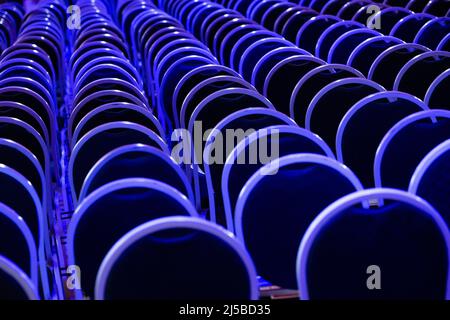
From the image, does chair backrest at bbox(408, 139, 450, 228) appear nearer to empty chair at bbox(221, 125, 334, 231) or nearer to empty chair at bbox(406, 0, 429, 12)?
empty chair at bbox(221, 125, 334, 231)

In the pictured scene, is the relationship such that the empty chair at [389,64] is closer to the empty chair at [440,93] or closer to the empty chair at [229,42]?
the empty chair at [440,93]

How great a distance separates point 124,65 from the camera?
597 cm

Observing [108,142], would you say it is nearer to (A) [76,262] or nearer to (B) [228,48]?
(A) [76,262]

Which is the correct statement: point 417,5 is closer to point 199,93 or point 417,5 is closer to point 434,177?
point 199,93

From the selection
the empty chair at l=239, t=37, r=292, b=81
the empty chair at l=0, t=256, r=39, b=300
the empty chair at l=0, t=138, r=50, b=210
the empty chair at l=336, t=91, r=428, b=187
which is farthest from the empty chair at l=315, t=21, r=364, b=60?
the empty chair at l=0, t=256, r=39, b=300

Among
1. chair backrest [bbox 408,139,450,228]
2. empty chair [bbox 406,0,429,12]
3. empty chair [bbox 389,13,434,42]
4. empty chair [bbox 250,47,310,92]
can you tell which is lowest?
chair backrest [bbox 408,139,450,228]

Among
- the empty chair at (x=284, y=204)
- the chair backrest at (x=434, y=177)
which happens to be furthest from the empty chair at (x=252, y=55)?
the chair backrest at (x=434, y=177)

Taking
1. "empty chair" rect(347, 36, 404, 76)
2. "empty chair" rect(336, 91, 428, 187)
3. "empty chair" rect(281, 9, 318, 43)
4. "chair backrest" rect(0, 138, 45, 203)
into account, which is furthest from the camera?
"empty chair" rect(281, 9, 318, 43)

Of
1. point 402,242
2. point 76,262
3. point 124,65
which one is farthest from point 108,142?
point 124,65

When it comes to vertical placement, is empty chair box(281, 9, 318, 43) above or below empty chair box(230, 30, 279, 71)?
above

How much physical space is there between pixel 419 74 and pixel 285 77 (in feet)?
3.37

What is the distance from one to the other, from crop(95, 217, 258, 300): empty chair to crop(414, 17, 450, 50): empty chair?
4.71 m

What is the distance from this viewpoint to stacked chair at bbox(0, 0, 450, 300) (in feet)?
7.18

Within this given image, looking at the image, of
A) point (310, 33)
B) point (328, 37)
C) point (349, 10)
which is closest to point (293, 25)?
point (310, 33)
